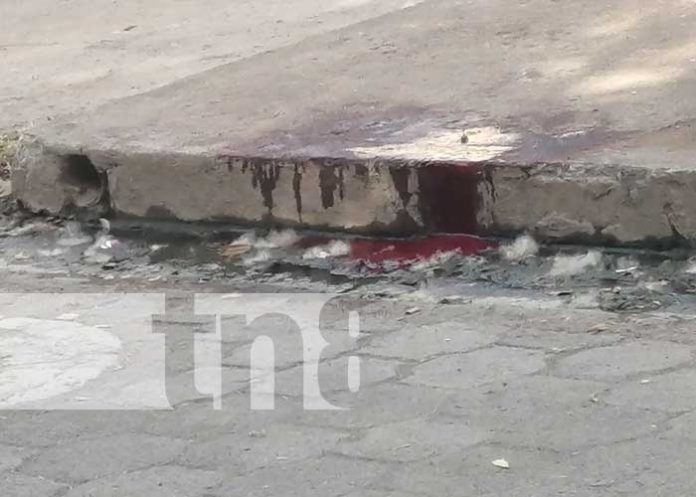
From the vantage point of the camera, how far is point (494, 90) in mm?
4695

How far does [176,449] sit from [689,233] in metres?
1.55

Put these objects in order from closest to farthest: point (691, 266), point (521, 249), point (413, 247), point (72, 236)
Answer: point (691, 266) < point (521, 249) < point (413, 247) < point (72, 236)

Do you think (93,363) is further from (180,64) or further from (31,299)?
(180,64)

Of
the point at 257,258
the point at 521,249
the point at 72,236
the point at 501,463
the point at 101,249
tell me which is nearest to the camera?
the point at 501,463

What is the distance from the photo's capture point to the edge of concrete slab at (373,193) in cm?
376

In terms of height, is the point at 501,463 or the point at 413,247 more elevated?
the point at 413,247

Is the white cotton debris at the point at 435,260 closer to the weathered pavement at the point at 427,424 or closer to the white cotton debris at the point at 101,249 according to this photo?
the weathered pavement at the point at 427,424

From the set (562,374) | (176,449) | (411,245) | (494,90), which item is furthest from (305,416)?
(494,90)

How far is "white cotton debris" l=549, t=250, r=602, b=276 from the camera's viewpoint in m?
3.81

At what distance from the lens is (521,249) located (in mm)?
3932

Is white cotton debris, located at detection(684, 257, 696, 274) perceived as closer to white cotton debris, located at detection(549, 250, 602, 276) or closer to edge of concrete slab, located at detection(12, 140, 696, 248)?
edge of concrete slab, located at detection(12, 140, 696, 248)

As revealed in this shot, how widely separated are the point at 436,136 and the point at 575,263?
667 millimetres

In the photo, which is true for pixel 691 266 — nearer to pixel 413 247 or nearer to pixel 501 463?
pixel 413 247

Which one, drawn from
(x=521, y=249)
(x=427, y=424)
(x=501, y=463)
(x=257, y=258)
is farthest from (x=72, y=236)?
(x=501, y=463)
